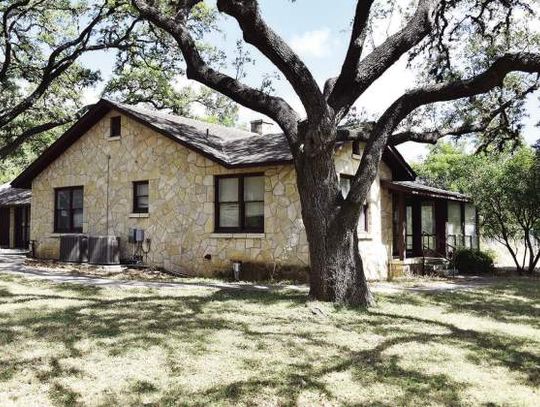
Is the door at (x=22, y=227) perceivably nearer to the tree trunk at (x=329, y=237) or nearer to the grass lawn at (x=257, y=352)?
the grass lawn at (x=257, y=352)

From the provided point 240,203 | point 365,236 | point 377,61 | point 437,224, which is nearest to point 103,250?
point 240,203

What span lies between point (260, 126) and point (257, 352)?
16.3m

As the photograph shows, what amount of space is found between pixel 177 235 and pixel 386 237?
20.8 ft

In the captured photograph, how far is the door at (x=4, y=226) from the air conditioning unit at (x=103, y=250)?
14029 mm

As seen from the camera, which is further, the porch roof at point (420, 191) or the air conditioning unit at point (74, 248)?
the air conditioning unit at point (74, 248)

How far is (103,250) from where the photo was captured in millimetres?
16656

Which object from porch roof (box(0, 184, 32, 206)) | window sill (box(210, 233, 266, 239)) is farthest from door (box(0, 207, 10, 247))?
window sill (box(210, 233, 266, 239))

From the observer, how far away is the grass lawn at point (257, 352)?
526cm

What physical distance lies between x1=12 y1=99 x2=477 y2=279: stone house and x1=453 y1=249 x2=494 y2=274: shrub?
108 cm

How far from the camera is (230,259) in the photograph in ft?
49.2

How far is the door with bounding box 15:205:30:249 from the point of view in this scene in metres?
27.2

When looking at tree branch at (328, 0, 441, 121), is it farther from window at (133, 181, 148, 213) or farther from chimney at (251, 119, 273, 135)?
chimney at (251, 119, 273, 135)

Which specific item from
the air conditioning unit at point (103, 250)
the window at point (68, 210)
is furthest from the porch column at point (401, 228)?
the window at point (68, 210)

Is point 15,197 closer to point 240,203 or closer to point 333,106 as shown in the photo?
point 240,203
